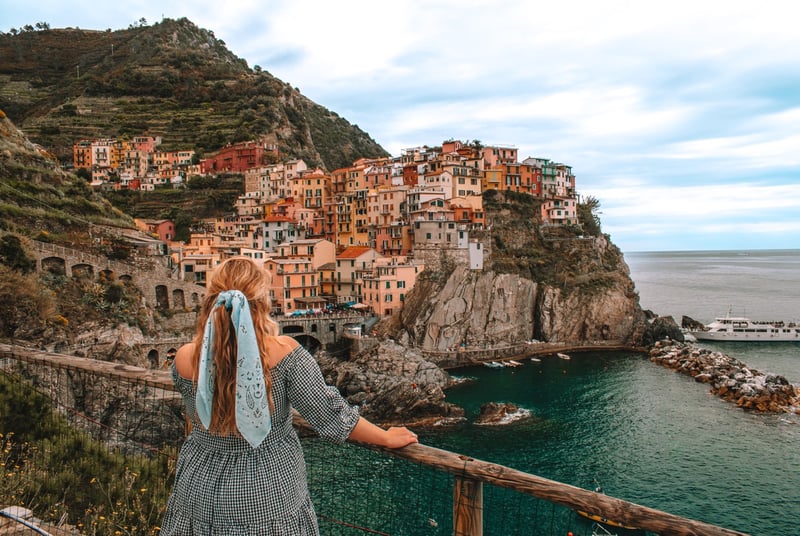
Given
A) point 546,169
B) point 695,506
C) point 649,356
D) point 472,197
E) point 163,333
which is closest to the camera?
point 695,506

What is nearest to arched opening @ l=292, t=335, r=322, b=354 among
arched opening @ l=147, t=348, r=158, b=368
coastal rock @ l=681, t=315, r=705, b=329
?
arched opening @ l=147, t=348, r=158, b=368

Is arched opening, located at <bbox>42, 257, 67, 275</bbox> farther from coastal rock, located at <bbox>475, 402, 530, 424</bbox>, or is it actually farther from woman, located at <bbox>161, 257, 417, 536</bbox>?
woman, located at <bbox>161, 257, 417, 536</bbox>

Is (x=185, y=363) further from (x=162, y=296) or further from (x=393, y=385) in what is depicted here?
(x=162, y=296)

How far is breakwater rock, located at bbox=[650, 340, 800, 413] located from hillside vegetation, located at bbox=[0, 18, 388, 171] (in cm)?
5392

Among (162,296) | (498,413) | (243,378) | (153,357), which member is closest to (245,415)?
(243,378)

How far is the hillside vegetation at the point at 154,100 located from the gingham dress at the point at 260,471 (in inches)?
3011

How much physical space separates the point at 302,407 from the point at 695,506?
2134cm

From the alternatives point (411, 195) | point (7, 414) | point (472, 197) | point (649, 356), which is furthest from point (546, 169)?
point (7, 414)

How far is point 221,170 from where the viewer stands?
68250 millimetres

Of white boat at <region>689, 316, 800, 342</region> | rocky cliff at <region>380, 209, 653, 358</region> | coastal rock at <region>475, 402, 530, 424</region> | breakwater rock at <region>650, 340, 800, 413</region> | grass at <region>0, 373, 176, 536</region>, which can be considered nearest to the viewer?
grass at <region>0, 373, 176, 536</region>

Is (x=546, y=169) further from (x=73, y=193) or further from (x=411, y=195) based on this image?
(x=73, y=193)

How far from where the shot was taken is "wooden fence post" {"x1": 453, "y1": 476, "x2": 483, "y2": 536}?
2.81m

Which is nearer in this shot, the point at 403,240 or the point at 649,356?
the point at 649,356

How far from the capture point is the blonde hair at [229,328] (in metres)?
2.20
